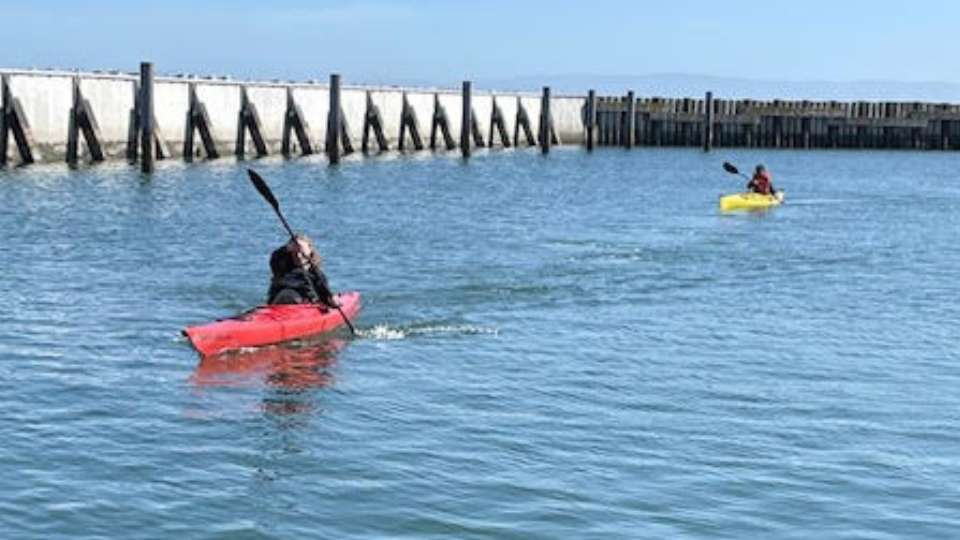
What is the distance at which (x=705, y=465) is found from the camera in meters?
14.0

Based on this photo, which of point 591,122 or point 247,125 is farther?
point 591,122

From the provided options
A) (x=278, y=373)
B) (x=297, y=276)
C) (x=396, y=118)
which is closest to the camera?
(x=278, y=373)

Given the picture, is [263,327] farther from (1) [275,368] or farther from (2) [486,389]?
(2) [486,389]

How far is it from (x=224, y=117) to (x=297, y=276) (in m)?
41.5

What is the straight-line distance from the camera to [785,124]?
100500 mm

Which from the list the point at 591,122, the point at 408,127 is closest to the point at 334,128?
the point at 408,127

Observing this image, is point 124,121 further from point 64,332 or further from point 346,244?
point 64,332

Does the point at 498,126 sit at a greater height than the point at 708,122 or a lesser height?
lesser

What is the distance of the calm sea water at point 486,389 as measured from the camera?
12.5 m

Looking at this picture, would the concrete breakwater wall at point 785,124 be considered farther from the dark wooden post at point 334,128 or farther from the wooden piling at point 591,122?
the dark wooden post at point 334,128

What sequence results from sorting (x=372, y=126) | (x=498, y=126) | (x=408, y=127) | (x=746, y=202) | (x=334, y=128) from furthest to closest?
(x=498, y=126) → (x=408, y=127) → (x=372, y=126) → (x=334, y=128) → (x=746, y=202)

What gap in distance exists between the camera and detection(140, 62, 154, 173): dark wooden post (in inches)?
1912

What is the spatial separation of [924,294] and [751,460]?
1390cm

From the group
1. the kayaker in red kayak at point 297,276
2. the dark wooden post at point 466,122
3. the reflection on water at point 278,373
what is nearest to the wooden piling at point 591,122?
the dark wooden post at point 466,122
